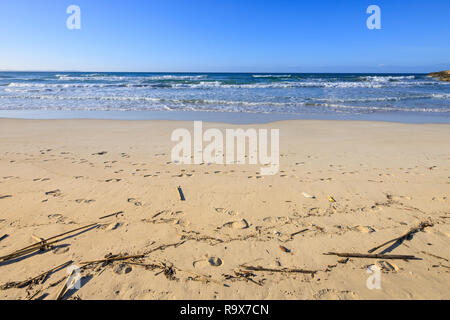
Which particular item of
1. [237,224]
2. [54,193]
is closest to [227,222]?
[237,224]

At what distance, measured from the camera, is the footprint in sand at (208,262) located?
2.25 m

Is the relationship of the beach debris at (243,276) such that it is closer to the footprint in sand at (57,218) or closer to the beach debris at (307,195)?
the beach debris at (307,195)

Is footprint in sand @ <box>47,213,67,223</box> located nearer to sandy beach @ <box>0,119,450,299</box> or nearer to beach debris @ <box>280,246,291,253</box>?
sandy beach @ <box>0,119,450,299</box>

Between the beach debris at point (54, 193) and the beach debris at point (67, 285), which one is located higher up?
the beach debris at point (54, 193)

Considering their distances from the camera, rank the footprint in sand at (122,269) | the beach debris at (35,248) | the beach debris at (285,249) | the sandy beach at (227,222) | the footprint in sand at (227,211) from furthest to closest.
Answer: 1. the footprint in sand at (227,211)
2. the beach debris at (285,249)
3. the beach debris at (35,248)
4. the footprint in sand at (122,269)
5. the sandy beach at (227,222)

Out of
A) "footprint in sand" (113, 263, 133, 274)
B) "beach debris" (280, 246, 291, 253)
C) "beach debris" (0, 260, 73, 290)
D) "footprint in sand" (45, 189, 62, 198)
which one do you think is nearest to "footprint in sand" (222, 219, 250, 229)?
"beach debris" (280, 246, 291, 253)

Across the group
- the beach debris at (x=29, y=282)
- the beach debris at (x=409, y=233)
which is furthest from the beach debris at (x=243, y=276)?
the beach debris at (x=29, y=282)

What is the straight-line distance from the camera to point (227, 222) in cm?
295

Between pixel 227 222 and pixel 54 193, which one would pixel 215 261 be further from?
pixel 54 193

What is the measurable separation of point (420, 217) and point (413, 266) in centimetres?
104

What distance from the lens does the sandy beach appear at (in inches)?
80.9

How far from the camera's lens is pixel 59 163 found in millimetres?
4828
